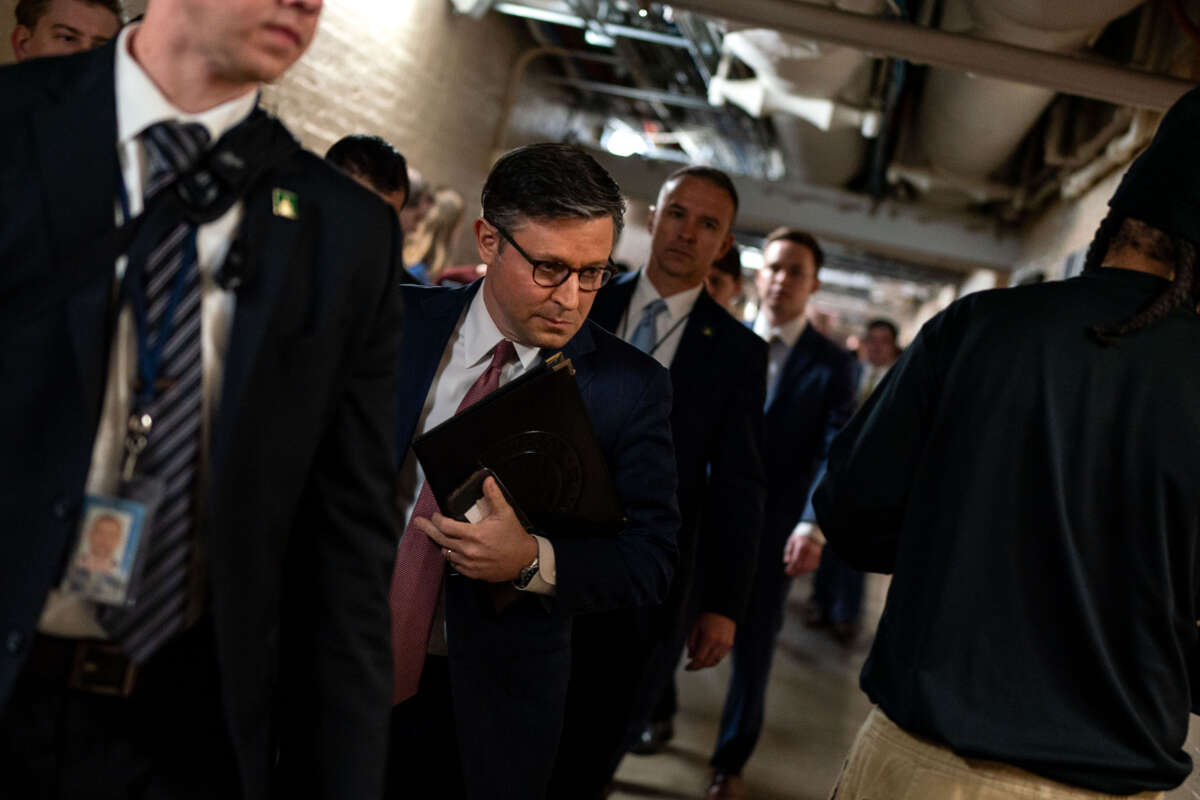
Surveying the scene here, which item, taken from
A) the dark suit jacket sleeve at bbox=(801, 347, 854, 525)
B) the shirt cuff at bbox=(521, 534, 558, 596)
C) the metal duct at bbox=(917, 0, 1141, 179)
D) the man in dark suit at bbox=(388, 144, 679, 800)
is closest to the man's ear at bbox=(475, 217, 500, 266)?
the man in dark suit at bbox=(388, 144, 679, 800)

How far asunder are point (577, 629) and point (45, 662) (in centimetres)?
161

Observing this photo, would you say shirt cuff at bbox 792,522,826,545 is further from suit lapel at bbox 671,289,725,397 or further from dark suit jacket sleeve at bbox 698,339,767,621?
suit lapel at bbox 671,289,725,397

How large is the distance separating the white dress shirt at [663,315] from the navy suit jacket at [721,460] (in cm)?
11

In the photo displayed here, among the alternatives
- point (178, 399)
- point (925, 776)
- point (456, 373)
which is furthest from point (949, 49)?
point (178, 399)

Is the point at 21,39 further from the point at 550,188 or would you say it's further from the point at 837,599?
the point at 837,599

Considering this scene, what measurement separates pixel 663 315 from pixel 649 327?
0.06 metres

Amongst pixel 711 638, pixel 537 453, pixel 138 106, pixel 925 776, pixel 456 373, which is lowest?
pixel 711 638

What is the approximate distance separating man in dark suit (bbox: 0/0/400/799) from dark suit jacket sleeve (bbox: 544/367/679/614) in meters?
0.71

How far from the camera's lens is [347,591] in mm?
1229

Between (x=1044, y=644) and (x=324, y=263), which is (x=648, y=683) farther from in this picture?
(x=324, y=263)

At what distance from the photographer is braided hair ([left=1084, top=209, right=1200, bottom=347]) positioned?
66.0 inches

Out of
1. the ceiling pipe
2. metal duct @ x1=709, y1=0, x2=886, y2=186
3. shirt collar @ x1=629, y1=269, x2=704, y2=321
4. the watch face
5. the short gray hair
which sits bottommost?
the watch face

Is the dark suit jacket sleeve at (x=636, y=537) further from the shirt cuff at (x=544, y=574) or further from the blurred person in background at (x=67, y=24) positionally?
the blurred person in background at (x=67, y=24)

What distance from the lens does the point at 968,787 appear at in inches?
67.1
